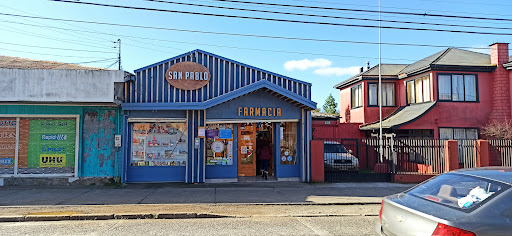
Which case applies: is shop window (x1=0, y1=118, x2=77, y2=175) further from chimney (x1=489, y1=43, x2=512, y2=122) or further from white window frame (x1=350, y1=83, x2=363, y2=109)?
chimney (x1=489, y1=43, x2=512, y2=122)

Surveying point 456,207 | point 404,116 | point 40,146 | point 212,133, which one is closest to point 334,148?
point 212,133

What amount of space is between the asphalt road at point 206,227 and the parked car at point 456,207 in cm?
243

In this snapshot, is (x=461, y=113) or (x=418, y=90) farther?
(x=418, y=90)

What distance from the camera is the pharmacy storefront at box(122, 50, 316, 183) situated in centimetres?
1186

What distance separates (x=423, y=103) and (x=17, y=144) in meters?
18.0

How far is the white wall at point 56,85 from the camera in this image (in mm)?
10695

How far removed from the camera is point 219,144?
12375 millimetres

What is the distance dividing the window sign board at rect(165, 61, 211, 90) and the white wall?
183 centimetres

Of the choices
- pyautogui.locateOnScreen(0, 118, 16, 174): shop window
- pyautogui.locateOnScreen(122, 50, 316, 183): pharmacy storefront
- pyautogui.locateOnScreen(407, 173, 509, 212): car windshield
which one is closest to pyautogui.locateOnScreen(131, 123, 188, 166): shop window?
pyautogui.locateOnScreen(122, 50, 316, 183): pharmacy storefront

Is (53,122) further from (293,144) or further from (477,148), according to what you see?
(477,148)

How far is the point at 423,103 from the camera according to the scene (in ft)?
57.1

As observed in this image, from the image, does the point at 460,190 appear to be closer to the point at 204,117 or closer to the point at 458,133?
the point at 204,117

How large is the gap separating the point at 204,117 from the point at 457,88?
506 inches

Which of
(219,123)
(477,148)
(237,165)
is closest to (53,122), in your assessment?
(219,123)
